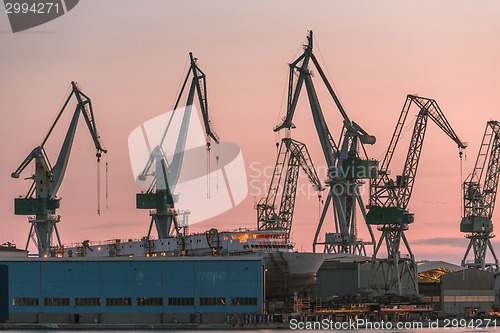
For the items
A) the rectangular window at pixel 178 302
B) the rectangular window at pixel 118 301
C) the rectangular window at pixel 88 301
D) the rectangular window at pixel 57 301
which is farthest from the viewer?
the rectangular window at pixel 57 301

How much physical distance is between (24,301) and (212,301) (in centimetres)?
2106

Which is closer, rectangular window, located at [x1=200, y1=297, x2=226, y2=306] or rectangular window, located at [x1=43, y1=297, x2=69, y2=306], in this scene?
rectangular window, located at [x1=200, y1=297, x2=226, y2=306]

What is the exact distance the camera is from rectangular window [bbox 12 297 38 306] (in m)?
152

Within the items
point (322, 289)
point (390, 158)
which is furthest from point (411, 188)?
point (322, 289)

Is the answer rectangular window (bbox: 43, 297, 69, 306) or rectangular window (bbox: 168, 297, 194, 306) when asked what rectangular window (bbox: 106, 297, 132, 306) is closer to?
rectangular window (bbox: 168, 297, 194, 306)

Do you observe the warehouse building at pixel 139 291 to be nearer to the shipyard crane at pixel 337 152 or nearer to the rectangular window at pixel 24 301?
the rectangular window at pixel 24 301

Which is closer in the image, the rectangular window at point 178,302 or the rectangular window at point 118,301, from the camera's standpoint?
the rectangular window at point 178,302

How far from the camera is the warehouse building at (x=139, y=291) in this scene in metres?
150

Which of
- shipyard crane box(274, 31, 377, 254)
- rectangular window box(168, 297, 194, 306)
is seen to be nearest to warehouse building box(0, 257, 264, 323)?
rectangular window box(168, 297, 194, 306)

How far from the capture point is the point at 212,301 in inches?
5910

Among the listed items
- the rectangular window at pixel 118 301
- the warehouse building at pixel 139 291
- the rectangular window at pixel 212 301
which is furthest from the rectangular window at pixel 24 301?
the rectangular window at pixel 212 301

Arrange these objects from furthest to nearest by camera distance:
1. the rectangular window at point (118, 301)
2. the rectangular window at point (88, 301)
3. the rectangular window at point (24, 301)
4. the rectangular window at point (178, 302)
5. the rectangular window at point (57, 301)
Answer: the rectangular window at point (24, 301)
the rectangular window at point (57, 301)
the rectangular window at point (88, 301)
the rectangular window at point (118, 301)
the rectangular window at point (178, 302)

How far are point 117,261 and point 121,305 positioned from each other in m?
4.96

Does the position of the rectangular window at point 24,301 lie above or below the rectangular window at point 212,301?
above
